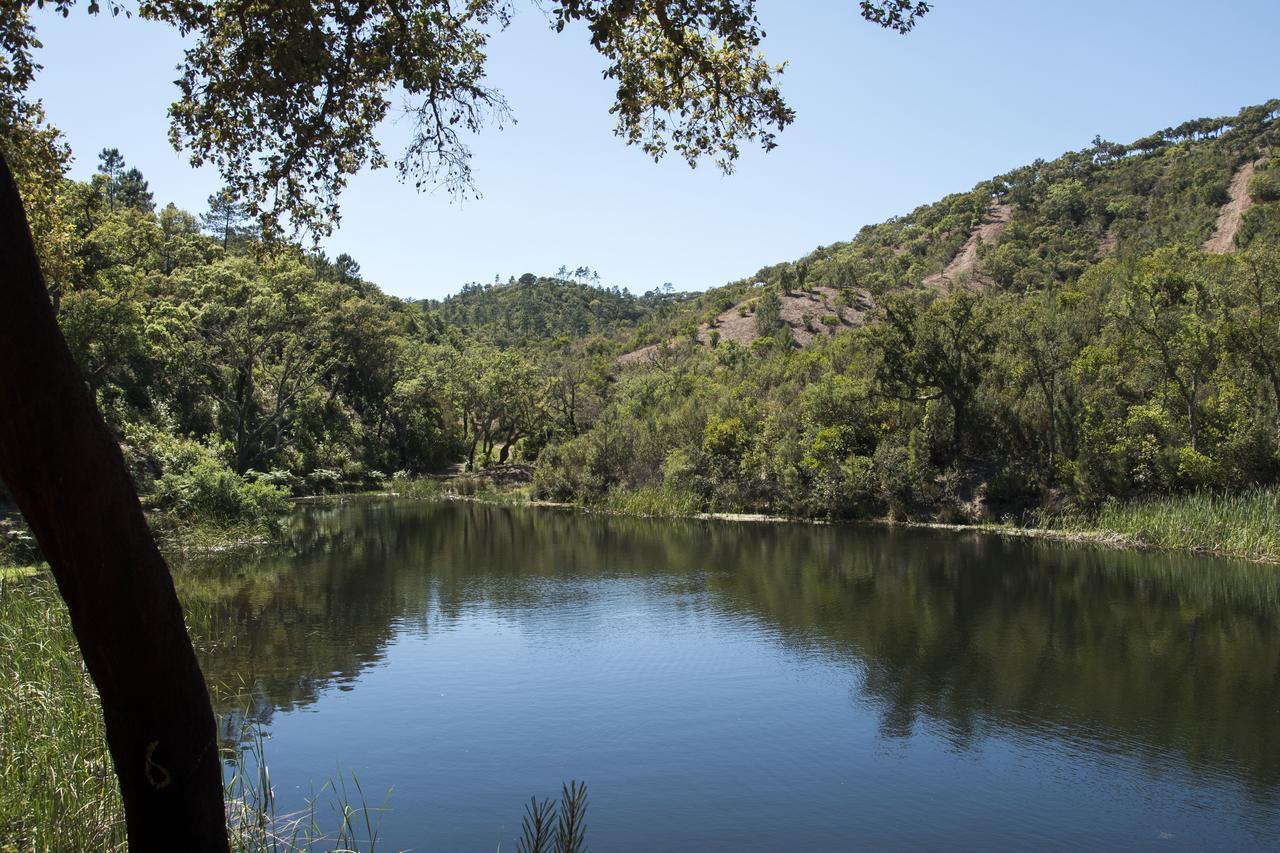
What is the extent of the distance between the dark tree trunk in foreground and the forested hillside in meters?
5.87

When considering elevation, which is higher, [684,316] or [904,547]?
[684,316]

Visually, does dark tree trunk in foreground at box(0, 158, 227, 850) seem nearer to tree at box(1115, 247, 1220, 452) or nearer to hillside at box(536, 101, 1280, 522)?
hillside at box(536, 101, 1280, 522)

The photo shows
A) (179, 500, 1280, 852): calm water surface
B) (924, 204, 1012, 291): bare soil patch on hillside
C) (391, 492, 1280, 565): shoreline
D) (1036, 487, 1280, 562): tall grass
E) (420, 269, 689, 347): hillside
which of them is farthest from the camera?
(420, 269, 689, 347): hillside

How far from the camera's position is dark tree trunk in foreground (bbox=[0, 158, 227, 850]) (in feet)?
12.4

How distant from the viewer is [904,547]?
29.8m

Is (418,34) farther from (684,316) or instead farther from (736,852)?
(684,316)

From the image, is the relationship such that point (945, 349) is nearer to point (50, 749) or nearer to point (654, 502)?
point (654, 502)

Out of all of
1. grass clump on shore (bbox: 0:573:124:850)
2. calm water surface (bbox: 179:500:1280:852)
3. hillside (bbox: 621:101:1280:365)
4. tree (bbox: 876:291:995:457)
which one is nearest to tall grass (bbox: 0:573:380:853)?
grass clump on shore (bbox: 0:573:124:850)

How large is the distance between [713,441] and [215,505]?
70.3 feet

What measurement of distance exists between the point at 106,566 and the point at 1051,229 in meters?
78.2

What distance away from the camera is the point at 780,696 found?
1428 centimetres

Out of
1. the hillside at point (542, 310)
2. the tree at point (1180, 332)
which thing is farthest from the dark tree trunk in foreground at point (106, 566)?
the hillside at point (542, 310)

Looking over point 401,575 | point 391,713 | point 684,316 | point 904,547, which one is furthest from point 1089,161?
point 391,713

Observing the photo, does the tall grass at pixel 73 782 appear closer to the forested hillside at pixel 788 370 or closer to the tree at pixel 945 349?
the forested hillside at pixel 788 370
